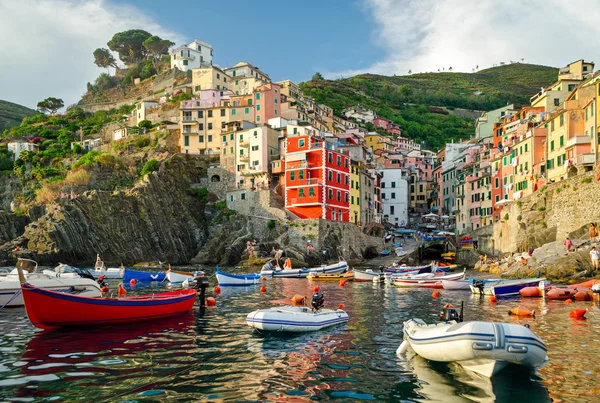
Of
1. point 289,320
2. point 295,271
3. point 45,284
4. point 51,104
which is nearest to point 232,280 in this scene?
point 295,271

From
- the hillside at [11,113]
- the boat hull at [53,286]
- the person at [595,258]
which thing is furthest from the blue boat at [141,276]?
the hillside at [11,113]

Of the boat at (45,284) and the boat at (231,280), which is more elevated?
the boat at (45,284)

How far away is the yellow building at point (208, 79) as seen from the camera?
10956 cm

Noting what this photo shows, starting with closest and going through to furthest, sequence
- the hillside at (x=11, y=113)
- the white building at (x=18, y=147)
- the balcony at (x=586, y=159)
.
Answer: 1. the balcony at (x=586, y=159)
2. the white building at (x=18, y=147)
3. the hillside at (x=11, y=113)

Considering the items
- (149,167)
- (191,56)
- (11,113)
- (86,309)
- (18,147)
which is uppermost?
(191,56)

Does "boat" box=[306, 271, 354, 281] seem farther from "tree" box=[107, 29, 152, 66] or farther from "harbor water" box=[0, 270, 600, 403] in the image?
"tree" box=[107, 29, 152, 66]

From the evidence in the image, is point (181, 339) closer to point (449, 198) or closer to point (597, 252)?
point (597, 252)

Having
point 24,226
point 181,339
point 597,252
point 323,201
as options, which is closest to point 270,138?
point 323,201

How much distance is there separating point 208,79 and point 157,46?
47.1 m

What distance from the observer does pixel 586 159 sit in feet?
158

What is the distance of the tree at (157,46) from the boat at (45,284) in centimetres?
12959

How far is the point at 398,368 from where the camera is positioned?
14.0 m

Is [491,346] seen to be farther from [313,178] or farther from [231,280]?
[313,178]

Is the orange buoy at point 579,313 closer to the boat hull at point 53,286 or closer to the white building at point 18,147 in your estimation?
the boat hull at point 53,286
